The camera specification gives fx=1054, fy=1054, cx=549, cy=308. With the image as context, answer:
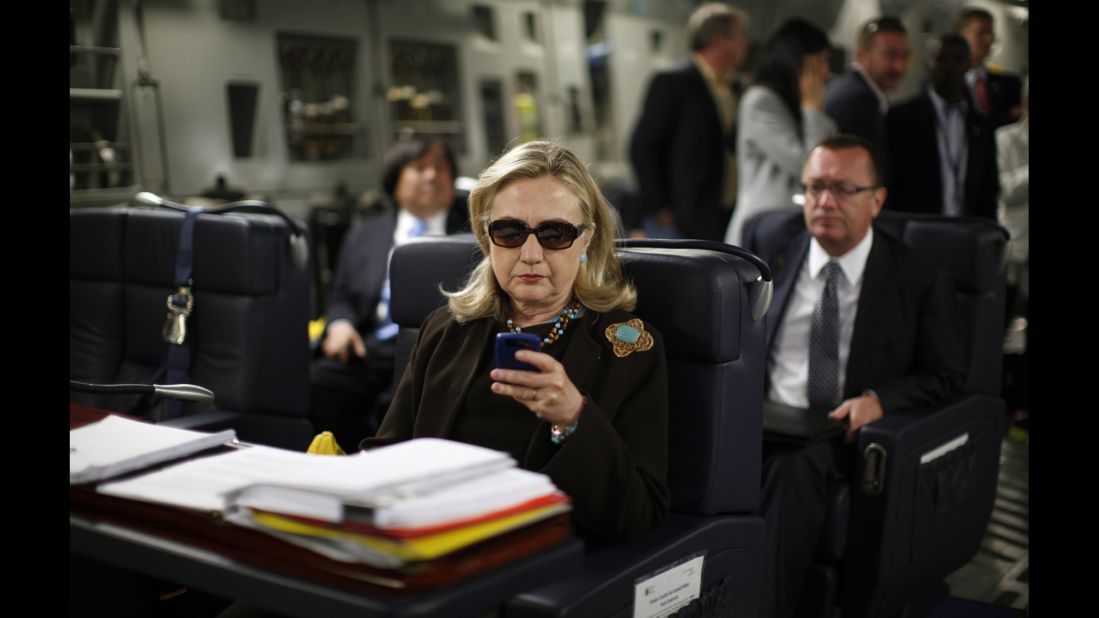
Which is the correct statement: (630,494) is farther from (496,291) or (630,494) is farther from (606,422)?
(496,291)

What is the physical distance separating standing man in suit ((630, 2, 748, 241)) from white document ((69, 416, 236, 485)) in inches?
129

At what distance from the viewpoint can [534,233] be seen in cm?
174

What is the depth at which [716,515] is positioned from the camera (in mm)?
1852

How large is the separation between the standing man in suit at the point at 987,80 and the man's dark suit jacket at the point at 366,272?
182cm

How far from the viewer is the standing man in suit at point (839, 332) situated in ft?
7.88

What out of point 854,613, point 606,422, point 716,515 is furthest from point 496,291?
point 854,613

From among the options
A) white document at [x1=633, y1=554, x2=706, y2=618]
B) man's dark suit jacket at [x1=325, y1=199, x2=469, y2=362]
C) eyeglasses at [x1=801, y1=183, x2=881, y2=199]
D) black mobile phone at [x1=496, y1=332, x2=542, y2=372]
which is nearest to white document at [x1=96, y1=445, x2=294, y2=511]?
black mobile phone at [x1=496, y1=332, x2=542, y2=372]

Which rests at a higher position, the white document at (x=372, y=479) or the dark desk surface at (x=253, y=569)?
the white document at (x=372, y=479)

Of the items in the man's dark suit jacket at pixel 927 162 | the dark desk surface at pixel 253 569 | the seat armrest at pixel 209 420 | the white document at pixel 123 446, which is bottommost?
the seat armrest at pixel 209 420

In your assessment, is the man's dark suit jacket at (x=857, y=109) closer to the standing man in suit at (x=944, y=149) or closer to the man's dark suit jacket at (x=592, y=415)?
the standing man in suit at (x=944, y=149)

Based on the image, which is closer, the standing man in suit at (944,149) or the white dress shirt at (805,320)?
the white dress shirt at (805,320)

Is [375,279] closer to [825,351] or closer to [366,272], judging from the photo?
[366,272]

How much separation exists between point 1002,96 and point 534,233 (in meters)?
2.42

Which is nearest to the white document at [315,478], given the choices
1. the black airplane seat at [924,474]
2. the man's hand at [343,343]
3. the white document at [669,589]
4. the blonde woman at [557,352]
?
the blonde woman at [557,352]
